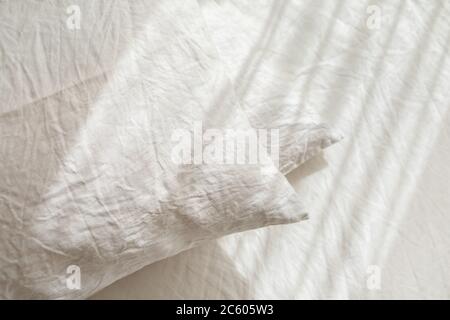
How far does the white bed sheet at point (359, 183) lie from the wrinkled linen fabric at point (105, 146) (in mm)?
135

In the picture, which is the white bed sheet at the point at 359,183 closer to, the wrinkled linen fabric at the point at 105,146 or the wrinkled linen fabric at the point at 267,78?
the wrinkled linen fabric at the point at 267,78

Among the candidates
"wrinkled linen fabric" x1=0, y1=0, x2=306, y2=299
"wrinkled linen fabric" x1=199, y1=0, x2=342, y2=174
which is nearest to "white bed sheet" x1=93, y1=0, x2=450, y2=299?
"wrinkled linen fabric" x1=199, y1=0, x2=342, y2=174

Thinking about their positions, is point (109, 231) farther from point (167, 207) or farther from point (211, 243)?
point (211, 243)

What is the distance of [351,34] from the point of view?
126 cm

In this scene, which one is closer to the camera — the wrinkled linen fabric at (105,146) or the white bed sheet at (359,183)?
the wrinkled linen fabric at (105,146)

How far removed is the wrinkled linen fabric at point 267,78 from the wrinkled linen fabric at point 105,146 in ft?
0.39

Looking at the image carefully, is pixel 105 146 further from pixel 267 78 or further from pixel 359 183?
pixel 359 183

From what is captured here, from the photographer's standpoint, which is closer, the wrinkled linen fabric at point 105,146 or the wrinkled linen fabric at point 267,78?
the wrinkled linen fabric at point 105,146

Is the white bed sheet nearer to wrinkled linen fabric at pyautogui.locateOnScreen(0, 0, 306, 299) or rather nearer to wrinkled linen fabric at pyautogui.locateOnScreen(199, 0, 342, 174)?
wrinkled linen fabric at pyautogui.locateOnScreen(199, 0, 342, 174)

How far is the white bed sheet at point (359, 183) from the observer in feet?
3.46

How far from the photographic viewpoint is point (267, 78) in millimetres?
1113

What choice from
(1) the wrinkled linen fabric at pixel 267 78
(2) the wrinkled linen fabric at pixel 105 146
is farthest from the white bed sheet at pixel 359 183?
(2) the wrinkled linen fabric at pixel 105 146

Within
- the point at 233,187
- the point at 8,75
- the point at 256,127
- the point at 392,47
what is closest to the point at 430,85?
the point at 392,47

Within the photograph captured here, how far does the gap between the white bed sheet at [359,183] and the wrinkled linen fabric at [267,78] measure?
0.02 m
